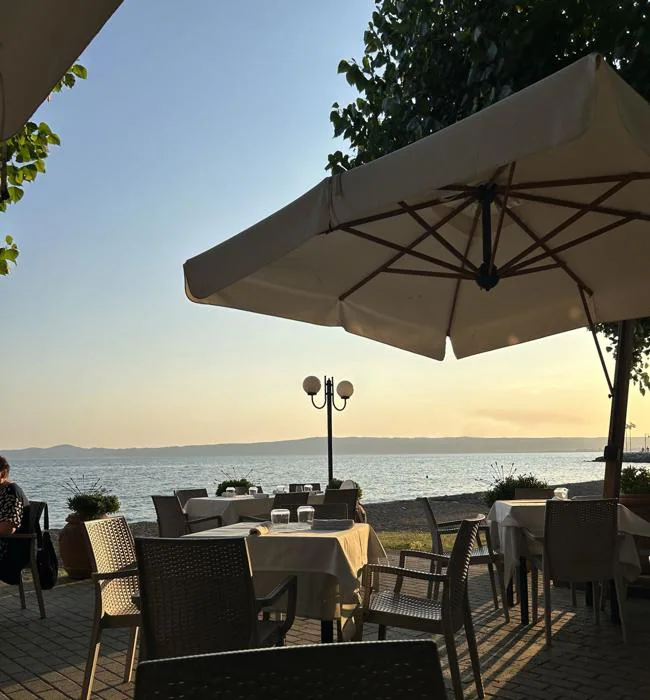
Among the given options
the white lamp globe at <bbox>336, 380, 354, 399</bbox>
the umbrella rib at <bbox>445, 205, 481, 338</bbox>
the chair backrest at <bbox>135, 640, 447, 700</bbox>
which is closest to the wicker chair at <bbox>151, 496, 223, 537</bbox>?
the umbrella rib at <bbox>445, 205, 481, 338</bbox>

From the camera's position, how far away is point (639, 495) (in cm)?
693

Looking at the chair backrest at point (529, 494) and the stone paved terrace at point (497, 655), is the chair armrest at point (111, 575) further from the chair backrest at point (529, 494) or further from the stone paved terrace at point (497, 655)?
the chair backrest at point (529, 494)

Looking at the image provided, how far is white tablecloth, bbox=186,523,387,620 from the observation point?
406 cm

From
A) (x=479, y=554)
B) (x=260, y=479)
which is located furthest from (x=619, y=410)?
(x=260, y=479)

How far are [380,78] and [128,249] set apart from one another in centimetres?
786

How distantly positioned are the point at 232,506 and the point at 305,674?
6815 millimetres

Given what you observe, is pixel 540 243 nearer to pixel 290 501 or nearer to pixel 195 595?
pixel 195 595

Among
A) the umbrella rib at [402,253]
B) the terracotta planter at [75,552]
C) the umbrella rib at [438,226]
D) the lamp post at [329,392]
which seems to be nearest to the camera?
the umbrella rib at [438,226]

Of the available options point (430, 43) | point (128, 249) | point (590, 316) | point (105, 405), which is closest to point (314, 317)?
point (590, 316)

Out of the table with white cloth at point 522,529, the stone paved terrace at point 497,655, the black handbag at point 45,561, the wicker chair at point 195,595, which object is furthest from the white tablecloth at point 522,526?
the black handbag at point 45,561

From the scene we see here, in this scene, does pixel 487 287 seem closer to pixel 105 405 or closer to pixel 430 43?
pixel 430 43

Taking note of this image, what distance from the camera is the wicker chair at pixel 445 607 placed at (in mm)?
3809

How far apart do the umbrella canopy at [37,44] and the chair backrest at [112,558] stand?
9.22 ft

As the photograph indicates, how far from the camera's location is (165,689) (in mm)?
1271
